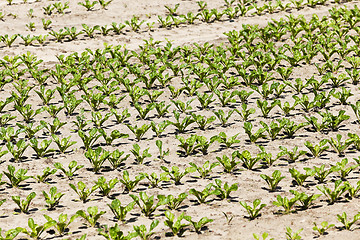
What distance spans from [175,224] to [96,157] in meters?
1.76

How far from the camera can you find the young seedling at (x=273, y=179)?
21.0 ft

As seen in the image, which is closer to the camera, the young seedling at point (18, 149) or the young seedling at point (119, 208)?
the young seedling at point (119, 208)

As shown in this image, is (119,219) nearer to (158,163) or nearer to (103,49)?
(158,163)

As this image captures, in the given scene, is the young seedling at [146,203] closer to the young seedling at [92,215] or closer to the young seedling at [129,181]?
the young seedling at [129,181]

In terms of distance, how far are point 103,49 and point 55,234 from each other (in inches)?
233

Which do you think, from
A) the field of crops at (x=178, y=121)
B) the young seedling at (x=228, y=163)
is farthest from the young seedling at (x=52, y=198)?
the young seedling at (x=228, y=163)

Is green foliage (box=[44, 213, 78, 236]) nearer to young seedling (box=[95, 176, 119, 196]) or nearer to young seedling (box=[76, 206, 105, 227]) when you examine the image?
young seedling (box=[76, 206, 105, 227])

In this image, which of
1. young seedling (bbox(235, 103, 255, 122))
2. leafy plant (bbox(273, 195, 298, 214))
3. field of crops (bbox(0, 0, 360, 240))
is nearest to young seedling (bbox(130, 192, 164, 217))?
field of crops (bbox(0, 0, 360, 240))

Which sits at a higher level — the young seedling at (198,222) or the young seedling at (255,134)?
the young seedling at (255,134)

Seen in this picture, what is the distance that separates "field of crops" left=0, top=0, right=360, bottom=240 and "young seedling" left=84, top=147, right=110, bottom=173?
0.03 m

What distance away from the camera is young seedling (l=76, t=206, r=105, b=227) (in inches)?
225

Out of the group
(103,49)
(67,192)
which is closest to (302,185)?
(67,192)

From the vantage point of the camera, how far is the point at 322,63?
1034 centimetres

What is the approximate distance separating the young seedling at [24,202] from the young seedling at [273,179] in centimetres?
267
